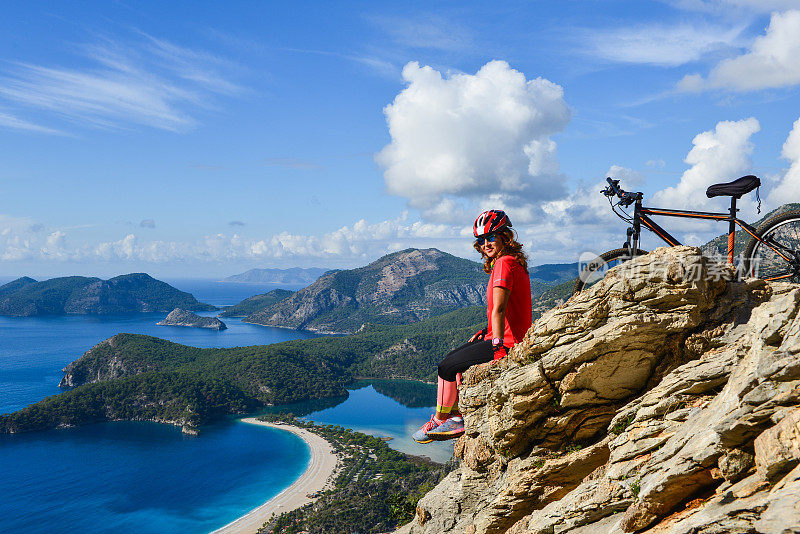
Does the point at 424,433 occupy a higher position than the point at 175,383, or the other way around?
A: the point at 424,433

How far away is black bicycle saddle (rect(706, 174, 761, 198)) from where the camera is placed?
9148 millimetres

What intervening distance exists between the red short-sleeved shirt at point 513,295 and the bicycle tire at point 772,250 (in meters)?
4.75

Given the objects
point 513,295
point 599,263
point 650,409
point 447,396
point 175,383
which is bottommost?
point 175,383

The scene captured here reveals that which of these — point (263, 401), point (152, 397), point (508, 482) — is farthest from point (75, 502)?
point (508, 482)

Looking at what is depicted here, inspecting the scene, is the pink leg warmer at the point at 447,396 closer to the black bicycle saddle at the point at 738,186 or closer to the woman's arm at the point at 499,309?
the woman's arm at the point at 499,309

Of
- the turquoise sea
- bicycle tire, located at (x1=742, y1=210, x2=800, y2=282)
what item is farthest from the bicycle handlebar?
the turquoise sea

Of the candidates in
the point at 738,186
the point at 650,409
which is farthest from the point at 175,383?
the point at 738,186

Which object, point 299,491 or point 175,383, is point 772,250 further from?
point 175,383

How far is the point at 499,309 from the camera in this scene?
324 inches

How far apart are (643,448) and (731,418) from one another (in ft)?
6.07

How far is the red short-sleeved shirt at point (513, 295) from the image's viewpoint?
8.11m

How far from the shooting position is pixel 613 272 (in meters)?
7.97

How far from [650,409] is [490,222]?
4.19 meters

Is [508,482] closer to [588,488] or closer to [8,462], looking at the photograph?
[588,488]
